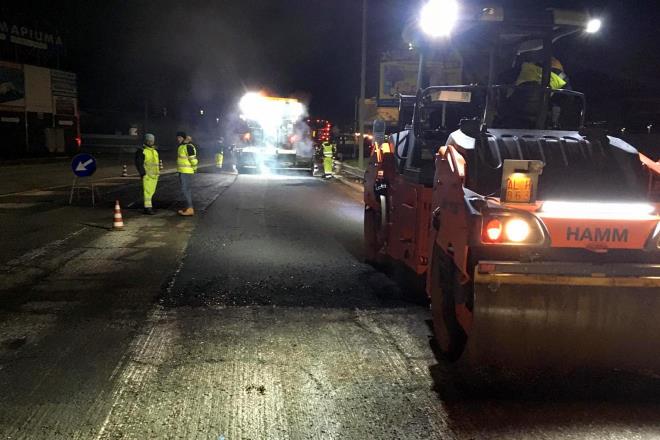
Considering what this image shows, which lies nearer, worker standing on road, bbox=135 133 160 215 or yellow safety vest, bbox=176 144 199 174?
worker standing on road, bbox=135 133 160 215

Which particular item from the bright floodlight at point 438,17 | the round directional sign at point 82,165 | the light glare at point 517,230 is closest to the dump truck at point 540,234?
the light glare at point 517,230

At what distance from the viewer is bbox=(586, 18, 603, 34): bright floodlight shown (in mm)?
5438

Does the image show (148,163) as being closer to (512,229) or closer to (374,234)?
(374,234)

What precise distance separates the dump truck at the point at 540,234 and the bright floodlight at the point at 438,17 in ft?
0.56

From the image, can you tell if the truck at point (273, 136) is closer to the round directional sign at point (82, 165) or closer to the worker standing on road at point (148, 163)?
the round directional sign at point (82, 165)

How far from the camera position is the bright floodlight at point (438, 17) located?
5.46m

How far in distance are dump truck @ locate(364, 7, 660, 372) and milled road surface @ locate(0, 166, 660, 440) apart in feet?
1.21

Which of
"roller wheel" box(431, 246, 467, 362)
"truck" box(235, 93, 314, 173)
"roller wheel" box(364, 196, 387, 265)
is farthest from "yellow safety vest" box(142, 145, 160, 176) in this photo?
"truck" box(235, 93, 314, 173)

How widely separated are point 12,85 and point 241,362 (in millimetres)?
39779

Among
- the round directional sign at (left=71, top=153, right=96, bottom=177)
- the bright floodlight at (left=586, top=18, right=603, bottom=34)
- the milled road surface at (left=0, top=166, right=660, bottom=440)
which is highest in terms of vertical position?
the bright floodlight at (left=586, top=18, right=603, bottom=34)

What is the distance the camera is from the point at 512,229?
3.53 metres

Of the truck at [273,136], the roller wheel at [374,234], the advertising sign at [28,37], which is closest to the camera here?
the roller wheel at [374,234]

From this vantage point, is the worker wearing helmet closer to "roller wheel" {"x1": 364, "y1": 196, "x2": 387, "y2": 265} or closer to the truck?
"roller wheel" {"x1": 364, "y1": 196, "x2": 387, "y2": 265}

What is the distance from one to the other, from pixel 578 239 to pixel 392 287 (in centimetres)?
345
